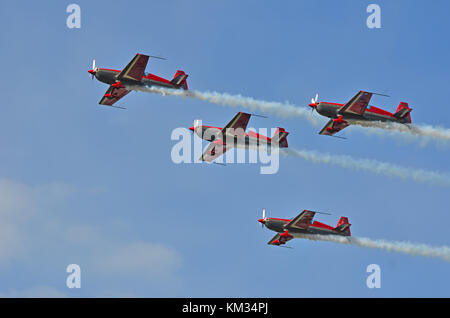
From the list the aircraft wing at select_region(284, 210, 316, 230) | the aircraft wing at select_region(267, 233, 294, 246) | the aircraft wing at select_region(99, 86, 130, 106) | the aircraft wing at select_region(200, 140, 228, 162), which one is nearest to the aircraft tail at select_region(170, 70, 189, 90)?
the aircraft wing at select_region(99, 86, 130, 106)

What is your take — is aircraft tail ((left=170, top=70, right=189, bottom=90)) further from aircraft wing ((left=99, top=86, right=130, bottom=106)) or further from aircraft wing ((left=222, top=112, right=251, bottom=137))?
aircraft wing ((left=222, top=112, right=251, bottom=137))

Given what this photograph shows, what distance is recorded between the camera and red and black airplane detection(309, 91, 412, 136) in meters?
80.9

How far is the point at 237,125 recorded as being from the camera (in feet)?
262

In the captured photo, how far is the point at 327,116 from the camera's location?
8188cm

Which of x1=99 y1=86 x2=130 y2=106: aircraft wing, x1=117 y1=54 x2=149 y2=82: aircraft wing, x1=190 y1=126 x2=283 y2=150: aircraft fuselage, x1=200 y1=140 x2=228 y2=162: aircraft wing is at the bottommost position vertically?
x1=200 y1=140 x2=228 y2=162: aircraft wing

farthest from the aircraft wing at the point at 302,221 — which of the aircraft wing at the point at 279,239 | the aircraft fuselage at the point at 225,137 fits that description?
the aircraft fuselage at the point at 225,137

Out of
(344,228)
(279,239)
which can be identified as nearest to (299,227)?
(279,239)

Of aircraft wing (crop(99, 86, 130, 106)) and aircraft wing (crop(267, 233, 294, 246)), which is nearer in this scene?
aircraft wing (crop(267, 233, 294, 246))

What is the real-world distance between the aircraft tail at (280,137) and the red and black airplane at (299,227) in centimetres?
677

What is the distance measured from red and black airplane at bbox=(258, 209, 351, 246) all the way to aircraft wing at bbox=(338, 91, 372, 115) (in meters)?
10.3

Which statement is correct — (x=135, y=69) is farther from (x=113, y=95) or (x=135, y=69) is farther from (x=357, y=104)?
(x=357, y=104)

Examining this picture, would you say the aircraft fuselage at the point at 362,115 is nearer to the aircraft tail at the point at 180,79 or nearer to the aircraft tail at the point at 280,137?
the aircraft tail at the point at 280,137

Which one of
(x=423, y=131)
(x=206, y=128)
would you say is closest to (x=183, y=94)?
(x=206, y=128)
